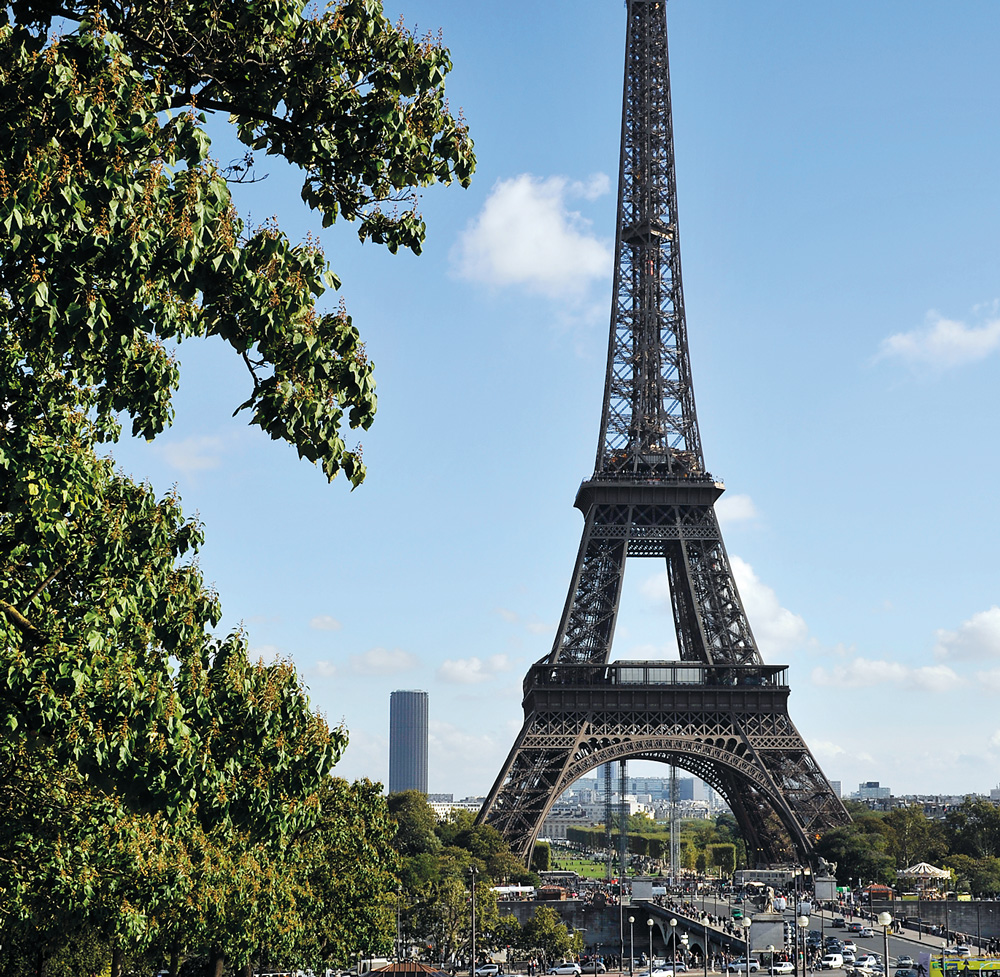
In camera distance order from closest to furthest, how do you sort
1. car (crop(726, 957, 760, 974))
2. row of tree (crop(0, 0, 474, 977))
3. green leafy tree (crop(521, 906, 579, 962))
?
row of tree (crop(0, 0, 474, 977))
car (crop(726, 957, 760, 974))
green leafy tree (crop(521, 906, 579, 962))

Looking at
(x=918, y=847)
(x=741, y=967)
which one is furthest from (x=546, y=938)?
(x=918, y=847)

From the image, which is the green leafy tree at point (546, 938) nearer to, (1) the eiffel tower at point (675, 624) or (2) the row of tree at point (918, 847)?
(1) the eiffel tower at point (675, 624)

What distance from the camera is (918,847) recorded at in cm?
12619

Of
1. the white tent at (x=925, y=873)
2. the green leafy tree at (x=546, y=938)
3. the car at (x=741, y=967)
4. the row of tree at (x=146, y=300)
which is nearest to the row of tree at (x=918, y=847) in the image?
the white tent at (x=925, y=873)

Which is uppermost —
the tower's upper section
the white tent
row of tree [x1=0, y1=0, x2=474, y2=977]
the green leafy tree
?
the tower's upper section

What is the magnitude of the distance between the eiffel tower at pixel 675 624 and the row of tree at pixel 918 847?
12.2 ft

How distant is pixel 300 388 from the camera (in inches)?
493

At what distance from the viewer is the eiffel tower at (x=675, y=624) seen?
9206 cm

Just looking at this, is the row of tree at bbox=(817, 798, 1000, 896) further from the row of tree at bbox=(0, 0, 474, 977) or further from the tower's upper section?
the row of tree at bbox=(0, 0, 474, 977)

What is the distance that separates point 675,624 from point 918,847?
43478mm

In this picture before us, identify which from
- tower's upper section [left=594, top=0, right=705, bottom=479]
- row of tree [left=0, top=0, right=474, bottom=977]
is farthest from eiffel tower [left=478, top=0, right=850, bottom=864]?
row of tree [left=0, top=0, right=474, bottom=977]

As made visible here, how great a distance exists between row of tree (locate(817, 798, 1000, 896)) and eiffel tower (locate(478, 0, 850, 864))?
3720 millimetres

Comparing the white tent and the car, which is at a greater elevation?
the white tent

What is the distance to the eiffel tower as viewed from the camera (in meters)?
92.1
